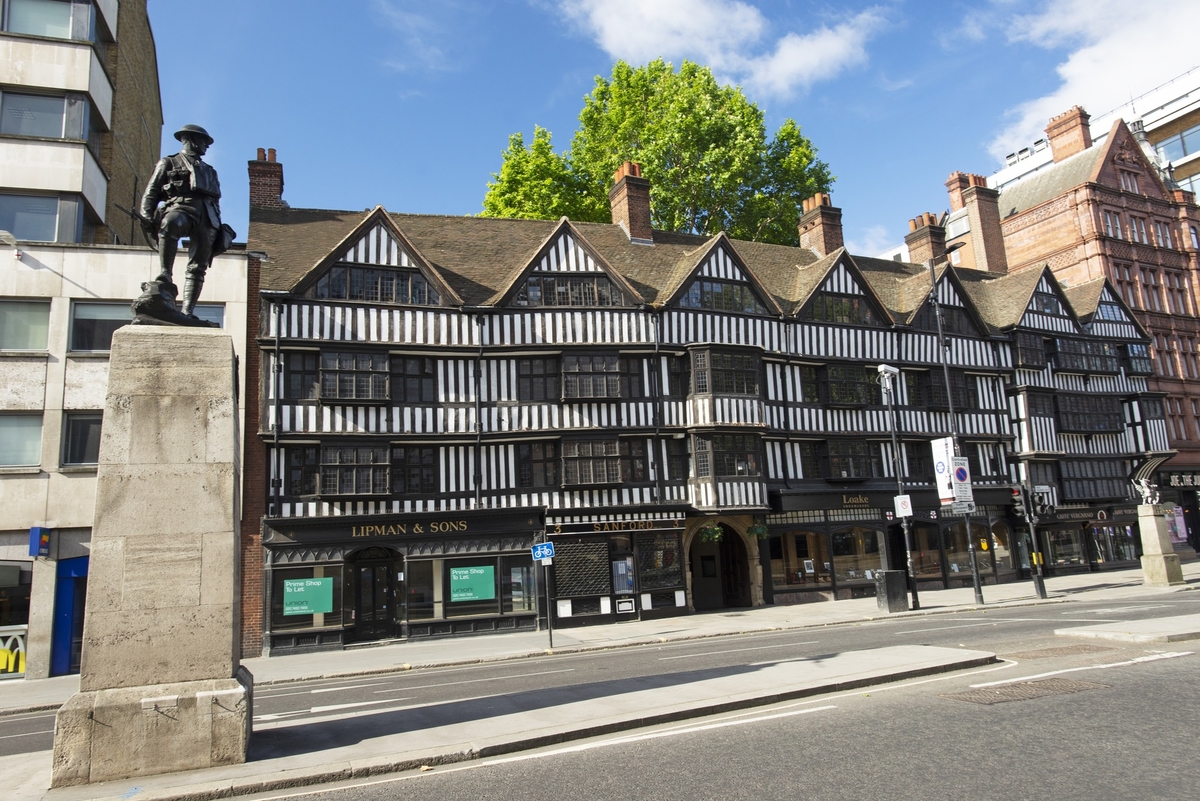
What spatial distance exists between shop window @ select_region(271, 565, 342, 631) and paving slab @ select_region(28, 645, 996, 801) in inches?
525

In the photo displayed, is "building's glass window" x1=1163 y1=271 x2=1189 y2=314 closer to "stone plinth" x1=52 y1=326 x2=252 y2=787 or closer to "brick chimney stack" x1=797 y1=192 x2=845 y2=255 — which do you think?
"brick chimney stack" x1=797 y1=192 x2=845 y2=255

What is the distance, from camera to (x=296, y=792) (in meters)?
6.93

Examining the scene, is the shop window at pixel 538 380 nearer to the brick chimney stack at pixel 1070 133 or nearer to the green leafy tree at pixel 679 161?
the green leafy tree at pixel 679 161

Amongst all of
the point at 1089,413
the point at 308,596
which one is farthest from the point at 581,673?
the point at 1089,413

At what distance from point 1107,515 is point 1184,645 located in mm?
29017

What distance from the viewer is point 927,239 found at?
3888cm

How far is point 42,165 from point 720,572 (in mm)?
25589

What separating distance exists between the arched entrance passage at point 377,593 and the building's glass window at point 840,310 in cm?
1749

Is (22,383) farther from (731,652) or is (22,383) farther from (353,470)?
(731,652)

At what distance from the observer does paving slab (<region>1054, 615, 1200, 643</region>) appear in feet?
41.1

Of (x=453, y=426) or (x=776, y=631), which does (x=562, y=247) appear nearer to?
(x=453, y=426)

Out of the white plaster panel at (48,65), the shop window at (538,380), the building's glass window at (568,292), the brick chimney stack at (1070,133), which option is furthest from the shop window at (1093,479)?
the white plaster panel at (48,65)

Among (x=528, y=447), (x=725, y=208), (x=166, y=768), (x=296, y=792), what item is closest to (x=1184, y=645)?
(x=296, y=792)

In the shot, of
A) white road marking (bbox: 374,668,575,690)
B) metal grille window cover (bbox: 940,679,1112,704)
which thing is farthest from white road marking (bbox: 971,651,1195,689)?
white road marking (bbox: 374,668,575,690)
